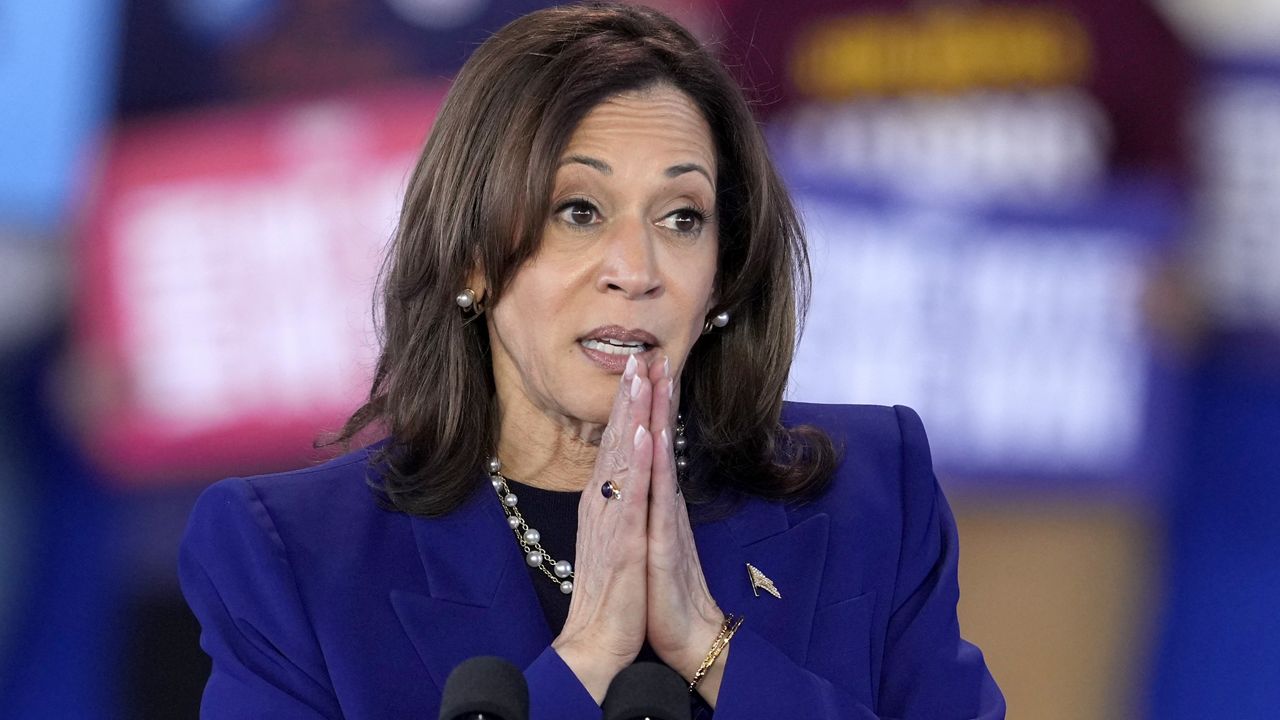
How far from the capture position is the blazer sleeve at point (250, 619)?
5.80ft

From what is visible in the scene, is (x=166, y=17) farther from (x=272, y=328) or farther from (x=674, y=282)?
(x=674, y=282)

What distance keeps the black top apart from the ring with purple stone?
192mm

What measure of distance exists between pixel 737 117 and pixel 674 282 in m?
0.30

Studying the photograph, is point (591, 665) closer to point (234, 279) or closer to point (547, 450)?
point (547, 450)

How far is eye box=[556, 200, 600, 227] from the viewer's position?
6.07ft

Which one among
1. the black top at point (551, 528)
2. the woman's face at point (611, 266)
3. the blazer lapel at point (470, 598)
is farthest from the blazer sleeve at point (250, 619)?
the woman's face at point (611, 266)

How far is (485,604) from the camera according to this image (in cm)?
185

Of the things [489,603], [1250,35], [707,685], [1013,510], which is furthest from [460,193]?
[1250,35]

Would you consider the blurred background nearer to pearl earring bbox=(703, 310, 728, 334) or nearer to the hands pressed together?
pearl earring bbox=(703, 310, 728, 334)

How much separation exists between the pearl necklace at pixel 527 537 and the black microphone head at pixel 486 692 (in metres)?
0.67

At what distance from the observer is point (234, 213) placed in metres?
3.60

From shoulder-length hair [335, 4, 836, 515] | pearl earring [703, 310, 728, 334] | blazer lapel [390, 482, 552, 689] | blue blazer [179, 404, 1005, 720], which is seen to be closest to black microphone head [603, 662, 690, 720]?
blue blazer [179, 404, 1005, 720]

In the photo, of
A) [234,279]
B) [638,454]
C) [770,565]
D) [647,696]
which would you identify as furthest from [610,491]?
[234,279]

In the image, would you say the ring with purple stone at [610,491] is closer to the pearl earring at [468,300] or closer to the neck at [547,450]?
the neck at [547,450]
